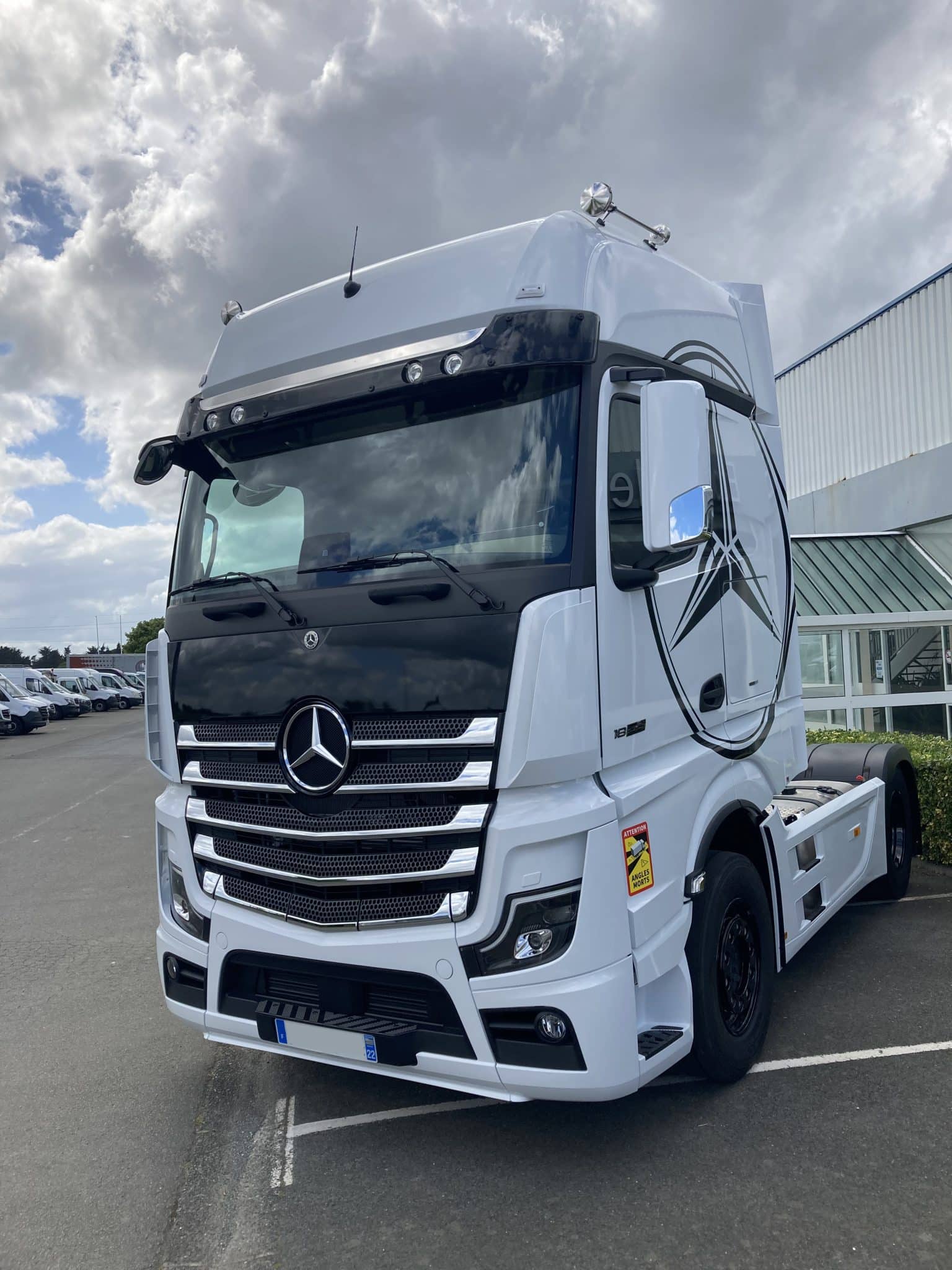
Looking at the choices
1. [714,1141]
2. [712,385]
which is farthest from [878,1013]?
[712,385]

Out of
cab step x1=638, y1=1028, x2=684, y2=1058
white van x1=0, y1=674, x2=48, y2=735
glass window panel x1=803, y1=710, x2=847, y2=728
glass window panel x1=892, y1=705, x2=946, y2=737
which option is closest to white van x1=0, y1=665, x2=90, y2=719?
white van x1=0, y1=674, x2=48, y2=735

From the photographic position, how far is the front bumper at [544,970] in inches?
126

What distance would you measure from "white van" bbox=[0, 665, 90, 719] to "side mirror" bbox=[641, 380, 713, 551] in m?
40.1

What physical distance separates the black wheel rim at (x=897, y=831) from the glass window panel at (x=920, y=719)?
9.19m

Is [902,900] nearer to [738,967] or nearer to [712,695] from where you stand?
[738,967]

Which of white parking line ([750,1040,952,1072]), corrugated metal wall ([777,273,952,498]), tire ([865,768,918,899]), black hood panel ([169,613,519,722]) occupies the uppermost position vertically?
corrugated metal wall ([777,273,952,498])

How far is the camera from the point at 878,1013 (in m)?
4.90

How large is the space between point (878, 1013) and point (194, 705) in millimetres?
3589

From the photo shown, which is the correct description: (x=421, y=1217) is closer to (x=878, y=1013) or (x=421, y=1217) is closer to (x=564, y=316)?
(x=878, y=1013)

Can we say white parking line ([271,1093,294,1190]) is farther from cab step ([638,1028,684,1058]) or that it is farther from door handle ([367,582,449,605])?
door handle ([367,582,449,605])

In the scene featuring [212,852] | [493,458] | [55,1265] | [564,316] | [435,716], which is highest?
[564,316]

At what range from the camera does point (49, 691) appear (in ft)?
141

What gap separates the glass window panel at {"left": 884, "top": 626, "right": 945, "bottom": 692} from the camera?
16.3 m

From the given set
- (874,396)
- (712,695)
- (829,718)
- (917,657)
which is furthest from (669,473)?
(874,396)
